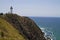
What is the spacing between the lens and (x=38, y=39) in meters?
52.8

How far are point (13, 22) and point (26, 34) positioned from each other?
16.5 feet

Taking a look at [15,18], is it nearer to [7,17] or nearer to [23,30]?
[7,17]

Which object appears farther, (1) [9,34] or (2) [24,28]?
(2) [24,28]

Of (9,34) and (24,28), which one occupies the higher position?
(24,28)

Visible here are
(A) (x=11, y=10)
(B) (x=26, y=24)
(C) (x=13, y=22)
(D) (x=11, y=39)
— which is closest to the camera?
(D) (x=11, y=39)

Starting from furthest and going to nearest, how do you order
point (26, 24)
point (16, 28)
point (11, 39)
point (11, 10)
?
point (11, 10) → point (26, 24) → point (16, 28) → point (11, 39)

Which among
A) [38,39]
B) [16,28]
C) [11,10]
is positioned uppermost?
[11,10]

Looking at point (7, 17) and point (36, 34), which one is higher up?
point (7, 17)

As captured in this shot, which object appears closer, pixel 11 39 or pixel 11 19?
pixel 11 39

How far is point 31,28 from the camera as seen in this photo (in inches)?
2153

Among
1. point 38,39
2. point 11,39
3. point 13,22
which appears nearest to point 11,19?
point 13,22

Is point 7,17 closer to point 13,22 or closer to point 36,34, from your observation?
point 13,22

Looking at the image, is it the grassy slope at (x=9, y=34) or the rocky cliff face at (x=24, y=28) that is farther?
the rocky cliff face at (x=24, y=28)

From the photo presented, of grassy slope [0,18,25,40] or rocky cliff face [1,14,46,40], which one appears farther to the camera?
rocky cliff face [1,14,46,40]
